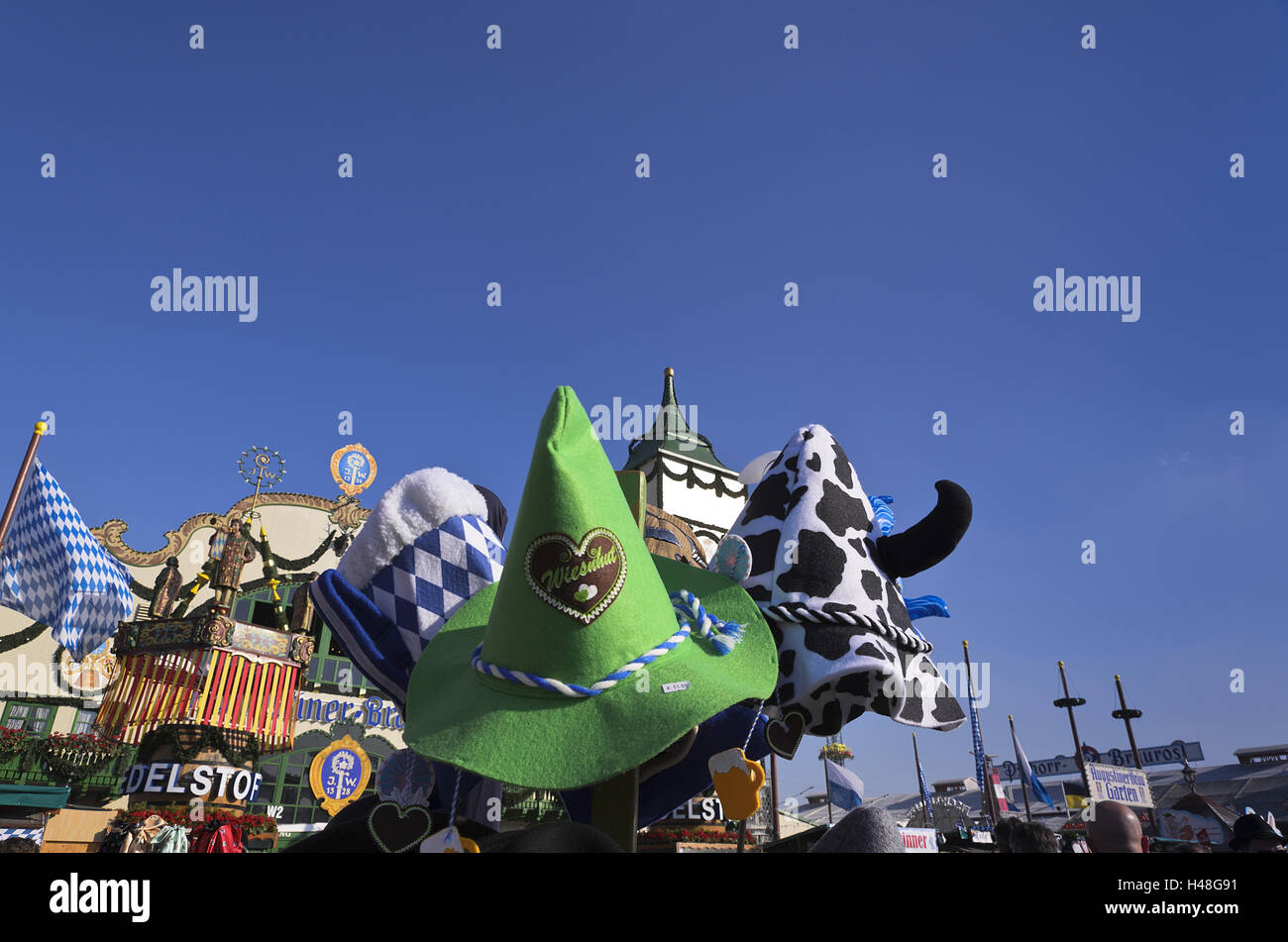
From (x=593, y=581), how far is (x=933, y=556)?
1.70 meters

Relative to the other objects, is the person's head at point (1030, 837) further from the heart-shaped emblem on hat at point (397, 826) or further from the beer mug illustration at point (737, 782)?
the heart-shaped emblem on hat at point (397, 826)

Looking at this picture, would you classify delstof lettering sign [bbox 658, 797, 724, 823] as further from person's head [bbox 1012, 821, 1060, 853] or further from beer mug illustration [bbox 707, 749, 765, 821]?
beer mug illustration [bbox 707, 749, 765, 821]

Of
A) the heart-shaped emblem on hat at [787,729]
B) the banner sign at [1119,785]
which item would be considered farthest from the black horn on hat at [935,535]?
the banner sign at [1119,785]

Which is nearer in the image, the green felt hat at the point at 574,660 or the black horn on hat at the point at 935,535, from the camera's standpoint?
the green felt hat at the point at 574,660

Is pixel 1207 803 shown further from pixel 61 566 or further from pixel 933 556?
pixel 61 566

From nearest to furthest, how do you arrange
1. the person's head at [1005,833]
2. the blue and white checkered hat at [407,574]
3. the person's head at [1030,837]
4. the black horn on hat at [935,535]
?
the blue and white checkered hat at [407,574] < the black horn on hat at [935,535] < the person's head at [1030,837] < the person's head at [1005,833]

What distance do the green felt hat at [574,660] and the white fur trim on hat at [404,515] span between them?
820 millimetres

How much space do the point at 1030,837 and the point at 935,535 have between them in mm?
1980

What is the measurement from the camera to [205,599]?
734 inches

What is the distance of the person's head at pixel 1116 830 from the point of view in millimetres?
3506

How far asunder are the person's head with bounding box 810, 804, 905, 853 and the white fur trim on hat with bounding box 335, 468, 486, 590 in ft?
6.12

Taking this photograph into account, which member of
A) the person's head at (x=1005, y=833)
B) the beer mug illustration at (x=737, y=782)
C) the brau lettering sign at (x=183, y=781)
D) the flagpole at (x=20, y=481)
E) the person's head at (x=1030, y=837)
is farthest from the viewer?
the brau lettering sign at (x=183, y=781)
